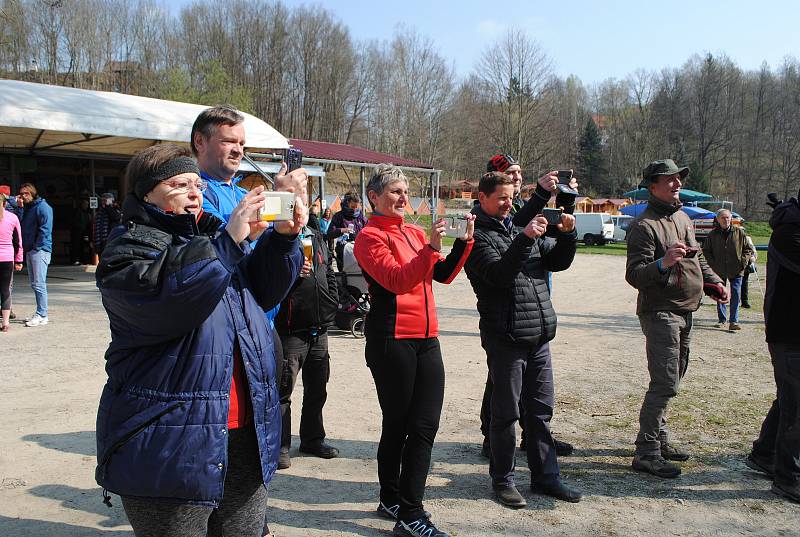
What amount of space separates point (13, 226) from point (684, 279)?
867 centimetres

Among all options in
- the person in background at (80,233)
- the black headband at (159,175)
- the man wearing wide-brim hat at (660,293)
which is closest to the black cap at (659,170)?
the man wearing wide-brim hat at (660,293)

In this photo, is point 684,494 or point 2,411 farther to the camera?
point 2,411

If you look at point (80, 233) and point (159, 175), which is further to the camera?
point (80, 233)

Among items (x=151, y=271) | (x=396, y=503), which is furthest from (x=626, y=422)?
(x=151, y=271)

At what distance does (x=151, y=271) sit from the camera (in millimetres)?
1953

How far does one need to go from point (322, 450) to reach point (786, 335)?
328 centimetres

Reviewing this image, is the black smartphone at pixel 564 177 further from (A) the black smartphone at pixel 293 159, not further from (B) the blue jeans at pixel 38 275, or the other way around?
(B) the blue jeans at pixel 38 275

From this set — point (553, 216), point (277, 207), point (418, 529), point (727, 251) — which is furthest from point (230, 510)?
point (727, 251)

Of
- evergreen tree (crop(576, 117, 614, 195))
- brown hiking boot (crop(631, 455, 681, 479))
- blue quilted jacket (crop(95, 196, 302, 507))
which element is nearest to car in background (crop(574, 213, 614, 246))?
brown hiking boot (crop(631, 455, 681, 479))

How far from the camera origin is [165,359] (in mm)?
2070

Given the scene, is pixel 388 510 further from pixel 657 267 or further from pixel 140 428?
pixel 657 267

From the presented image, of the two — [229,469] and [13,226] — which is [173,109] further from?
[229,469]

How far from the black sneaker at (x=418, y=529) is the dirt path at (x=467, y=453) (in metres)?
0.16

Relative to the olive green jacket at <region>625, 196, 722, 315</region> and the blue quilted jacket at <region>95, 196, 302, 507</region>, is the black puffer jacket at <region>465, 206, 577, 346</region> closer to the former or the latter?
the olive green jacket at <region>625, 196, 722, 315</region>
